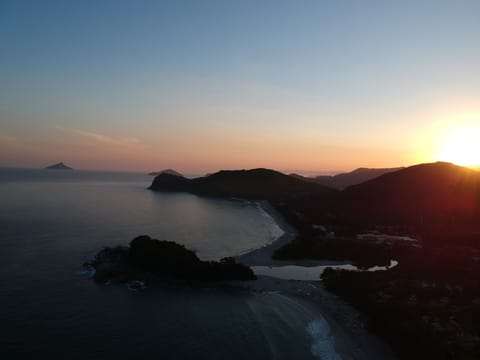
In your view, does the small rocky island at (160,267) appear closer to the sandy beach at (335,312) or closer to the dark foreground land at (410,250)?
the sandy beach at (335,312)

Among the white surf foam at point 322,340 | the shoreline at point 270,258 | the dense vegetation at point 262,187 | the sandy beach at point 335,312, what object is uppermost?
the dense vegetation at point 262,187

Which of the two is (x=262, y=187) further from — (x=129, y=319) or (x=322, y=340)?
(x=322, y=340)

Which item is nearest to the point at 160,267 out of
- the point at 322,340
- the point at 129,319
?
the point at 129,319

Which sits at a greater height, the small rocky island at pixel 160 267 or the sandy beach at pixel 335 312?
the small rocky island at pixel 160 267

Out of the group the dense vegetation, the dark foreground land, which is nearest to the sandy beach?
the dark foreground land

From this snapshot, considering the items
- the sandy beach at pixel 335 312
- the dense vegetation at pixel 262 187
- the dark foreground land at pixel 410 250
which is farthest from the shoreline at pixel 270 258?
the dense vegetation at pixel 262 187
